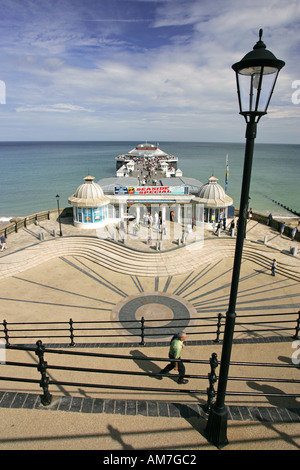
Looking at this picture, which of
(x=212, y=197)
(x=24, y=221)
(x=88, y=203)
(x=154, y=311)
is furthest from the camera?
(x=24, y=221)

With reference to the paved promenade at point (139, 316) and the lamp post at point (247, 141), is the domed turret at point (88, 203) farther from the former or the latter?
the lamp post at point (247, 141)

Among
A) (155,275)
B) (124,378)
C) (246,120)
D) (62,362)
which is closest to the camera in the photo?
(246,120)

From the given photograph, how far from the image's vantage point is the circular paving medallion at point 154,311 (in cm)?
1295

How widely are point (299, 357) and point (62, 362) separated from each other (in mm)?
7648

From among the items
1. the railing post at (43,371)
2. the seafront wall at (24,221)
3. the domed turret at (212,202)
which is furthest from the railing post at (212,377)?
the seafront wall at (24,221)

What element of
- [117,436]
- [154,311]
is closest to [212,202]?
[154,311]

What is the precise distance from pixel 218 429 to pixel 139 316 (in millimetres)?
9447

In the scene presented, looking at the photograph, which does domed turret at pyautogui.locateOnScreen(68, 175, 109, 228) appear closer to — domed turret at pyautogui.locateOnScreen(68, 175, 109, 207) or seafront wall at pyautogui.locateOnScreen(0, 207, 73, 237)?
domed turret at pyautogui.locateOnScreen(68, 175, 109, 207)

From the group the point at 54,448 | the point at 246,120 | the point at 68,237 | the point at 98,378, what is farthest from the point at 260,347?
the point at 68,237

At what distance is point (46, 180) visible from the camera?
74938 mm

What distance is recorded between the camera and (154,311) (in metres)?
14.1

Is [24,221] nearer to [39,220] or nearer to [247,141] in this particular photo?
[39,220]
